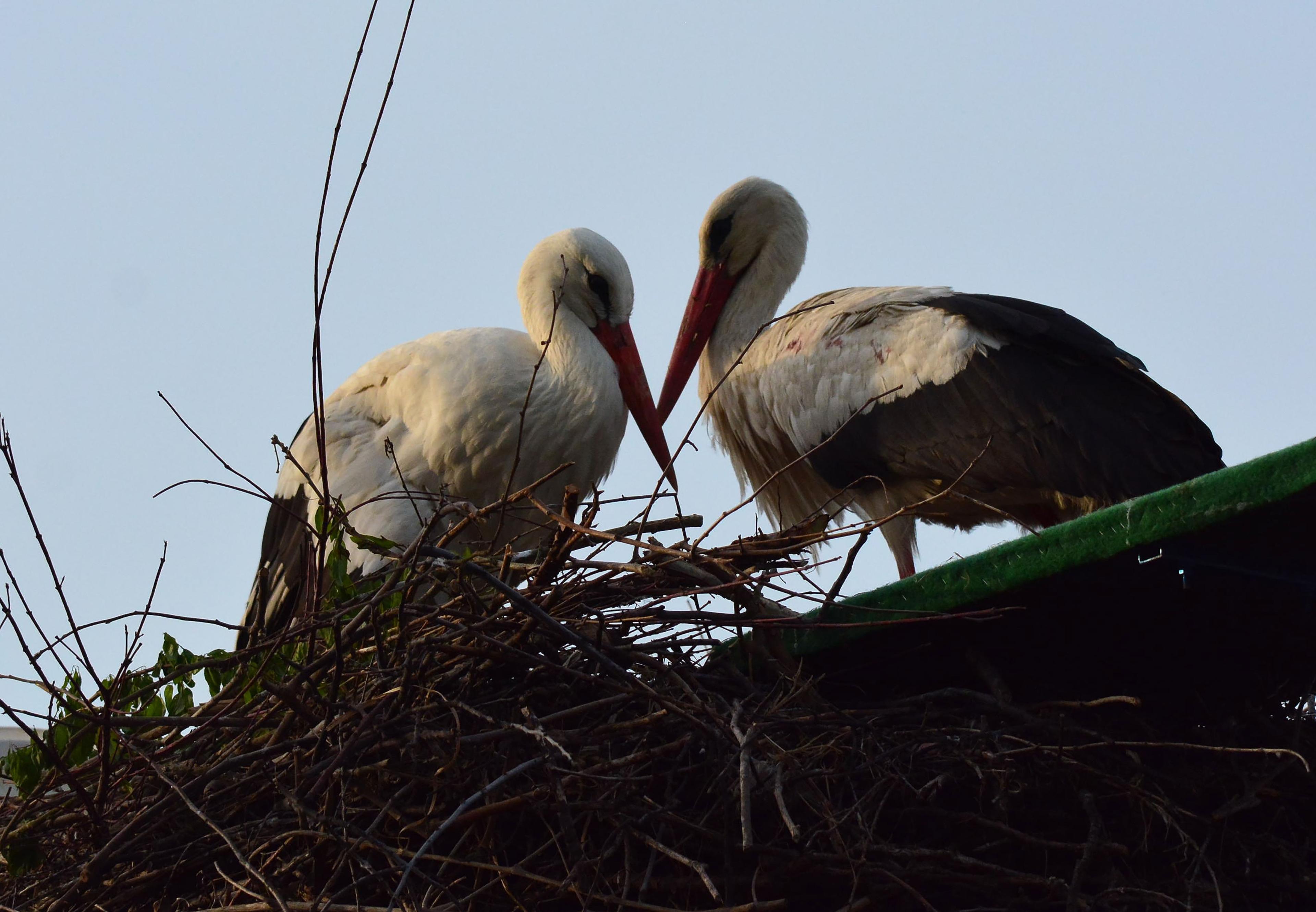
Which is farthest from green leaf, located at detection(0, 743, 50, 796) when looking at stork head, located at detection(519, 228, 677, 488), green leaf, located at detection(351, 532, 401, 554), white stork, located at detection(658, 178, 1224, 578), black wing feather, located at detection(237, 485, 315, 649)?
stork head, located at detection(519, 228, 677, 488)

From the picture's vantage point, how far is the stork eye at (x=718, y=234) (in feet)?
15.5

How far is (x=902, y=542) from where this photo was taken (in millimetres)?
4004

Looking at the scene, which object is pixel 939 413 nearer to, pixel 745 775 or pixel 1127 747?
pixel 1127 747

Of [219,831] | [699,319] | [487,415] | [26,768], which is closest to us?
[219,831]

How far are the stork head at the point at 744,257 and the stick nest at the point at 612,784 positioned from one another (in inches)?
94.3

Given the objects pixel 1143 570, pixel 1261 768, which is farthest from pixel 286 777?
pixel 1261 768

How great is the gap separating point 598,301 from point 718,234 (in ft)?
2.94

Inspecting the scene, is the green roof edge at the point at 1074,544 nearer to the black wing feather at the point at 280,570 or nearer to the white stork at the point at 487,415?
the white stork at the point at 487,415

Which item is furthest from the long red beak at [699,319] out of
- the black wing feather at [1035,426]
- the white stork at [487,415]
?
the black wing feather at [1035,426]

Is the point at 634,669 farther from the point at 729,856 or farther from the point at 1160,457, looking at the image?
the point at 1160,457

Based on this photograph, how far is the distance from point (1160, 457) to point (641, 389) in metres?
1.35

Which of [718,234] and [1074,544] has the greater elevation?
[718,234]

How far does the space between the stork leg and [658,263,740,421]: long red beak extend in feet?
3.04

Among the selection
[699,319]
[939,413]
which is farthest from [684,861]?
[699,319]
